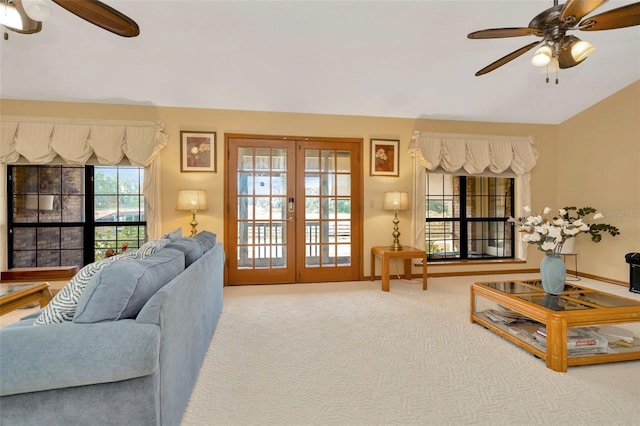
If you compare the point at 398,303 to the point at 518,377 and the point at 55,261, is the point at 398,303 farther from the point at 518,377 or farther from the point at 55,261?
the point at 55,261

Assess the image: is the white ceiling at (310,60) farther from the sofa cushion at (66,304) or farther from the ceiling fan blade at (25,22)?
the sofa cushion at (66,304)

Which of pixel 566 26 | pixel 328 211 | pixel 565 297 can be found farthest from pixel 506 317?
pixel 328 211

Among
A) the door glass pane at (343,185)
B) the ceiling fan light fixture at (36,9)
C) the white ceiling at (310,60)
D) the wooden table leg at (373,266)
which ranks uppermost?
the white ceiling at (310,60)

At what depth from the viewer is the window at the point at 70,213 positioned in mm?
4223

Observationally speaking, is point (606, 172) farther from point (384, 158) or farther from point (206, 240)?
point (206, 240)

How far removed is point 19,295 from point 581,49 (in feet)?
15.3

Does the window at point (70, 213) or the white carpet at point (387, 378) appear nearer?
the white carpet at point (387, 378)

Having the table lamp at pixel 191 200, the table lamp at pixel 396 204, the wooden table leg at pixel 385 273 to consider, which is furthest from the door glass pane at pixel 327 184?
the table lamp at pixel 191 200

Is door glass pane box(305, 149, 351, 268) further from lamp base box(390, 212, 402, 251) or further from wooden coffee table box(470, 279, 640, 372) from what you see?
wooden coffee table box(470, 279, 640, 372)

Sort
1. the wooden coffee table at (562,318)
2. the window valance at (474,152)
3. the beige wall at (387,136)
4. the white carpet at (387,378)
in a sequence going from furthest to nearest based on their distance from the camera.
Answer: the window valance at (474,152) < the beige wall at (387,136) < the wooden coffee table at (562,318) < the white carpet at (387,378)

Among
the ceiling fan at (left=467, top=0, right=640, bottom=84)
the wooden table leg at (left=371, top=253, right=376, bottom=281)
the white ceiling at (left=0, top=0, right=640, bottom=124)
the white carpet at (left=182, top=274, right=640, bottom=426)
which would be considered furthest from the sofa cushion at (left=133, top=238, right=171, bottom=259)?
the wooden table leg at (left=371, top=253, right=376, bottom=281)

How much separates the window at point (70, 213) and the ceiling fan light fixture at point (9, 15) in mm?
2615

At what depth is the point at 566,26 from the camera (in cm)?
230

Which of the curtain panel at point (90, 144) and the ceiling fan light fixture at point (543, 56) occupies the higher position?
the ceiling fan light fixture at point (543, 56)
